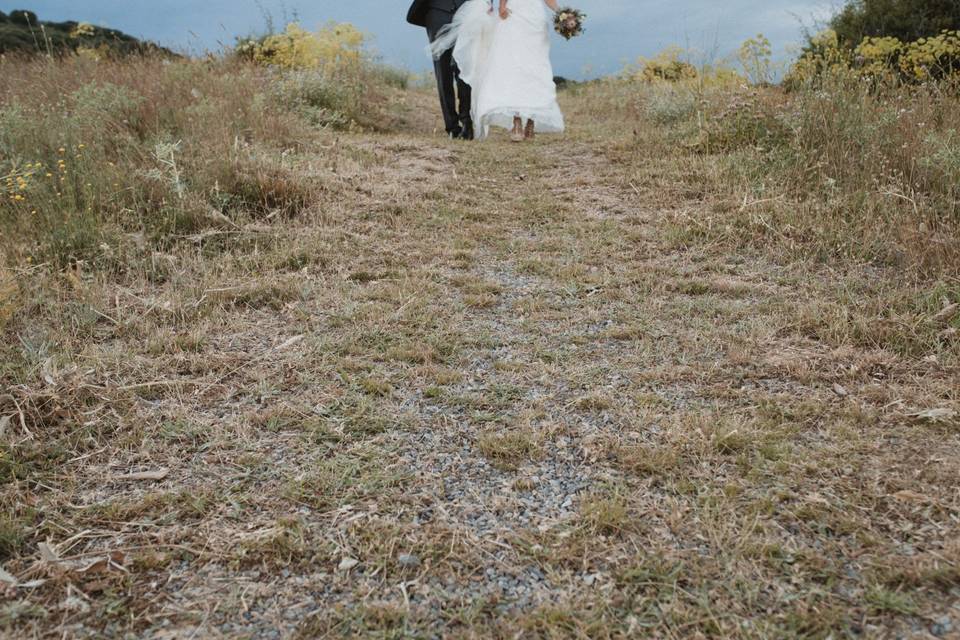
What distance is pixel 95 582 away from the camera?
2.03m

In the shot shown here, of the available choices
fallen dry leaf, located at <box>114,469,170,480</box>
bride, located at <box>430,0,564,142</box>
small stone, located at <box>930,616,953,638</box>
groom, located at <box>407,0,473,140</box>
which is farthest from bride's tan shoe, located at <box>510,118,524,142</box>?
small stone, located at <box>930,616,953,638</box>

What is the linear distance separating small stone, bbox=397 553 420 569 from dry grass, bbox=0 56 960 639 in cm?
2

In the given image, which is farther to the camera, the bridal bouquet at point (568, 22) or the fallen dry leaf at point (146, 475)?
the bridal bouquet at point (568, 22)

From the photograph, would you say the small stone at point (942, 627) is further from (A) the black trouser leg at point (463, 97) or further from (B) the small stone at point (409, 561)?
(A) the black trouser leg at point (463, 97)

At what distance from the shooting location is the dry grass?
6.43ft

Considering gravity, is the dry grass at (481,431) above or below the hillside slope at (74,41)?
below

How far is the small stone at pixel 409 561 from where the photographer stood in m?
2.08

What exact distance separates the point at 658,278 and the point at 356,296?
6.26 ft

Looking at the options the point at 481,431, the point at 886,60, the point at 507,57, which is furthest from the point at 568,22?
the point at 481,431

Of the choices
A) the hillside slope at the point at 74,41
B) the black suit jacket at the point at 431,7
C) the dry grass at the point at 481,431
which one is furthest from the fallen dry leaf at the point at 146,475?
the hillside slope at the point at 74,41

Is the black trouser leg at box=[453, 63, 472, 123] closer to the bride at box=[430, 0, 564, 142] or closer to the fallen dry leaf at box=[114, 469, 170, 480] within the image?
the bride at box=[430, 0, 564, 142]

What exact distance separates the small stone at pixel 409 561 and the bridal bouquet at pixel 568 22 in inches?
331

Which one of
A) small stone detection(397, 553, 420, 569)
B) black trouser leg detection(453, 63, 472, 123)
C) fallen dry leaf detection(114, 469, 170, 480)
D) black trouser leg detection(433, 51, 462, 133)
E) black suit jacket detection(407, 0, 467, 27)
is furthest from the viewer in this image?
black trouser leg detection(453, 63, 472, 123)

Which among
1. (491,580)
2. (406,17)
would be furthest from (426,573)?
(406,17)
